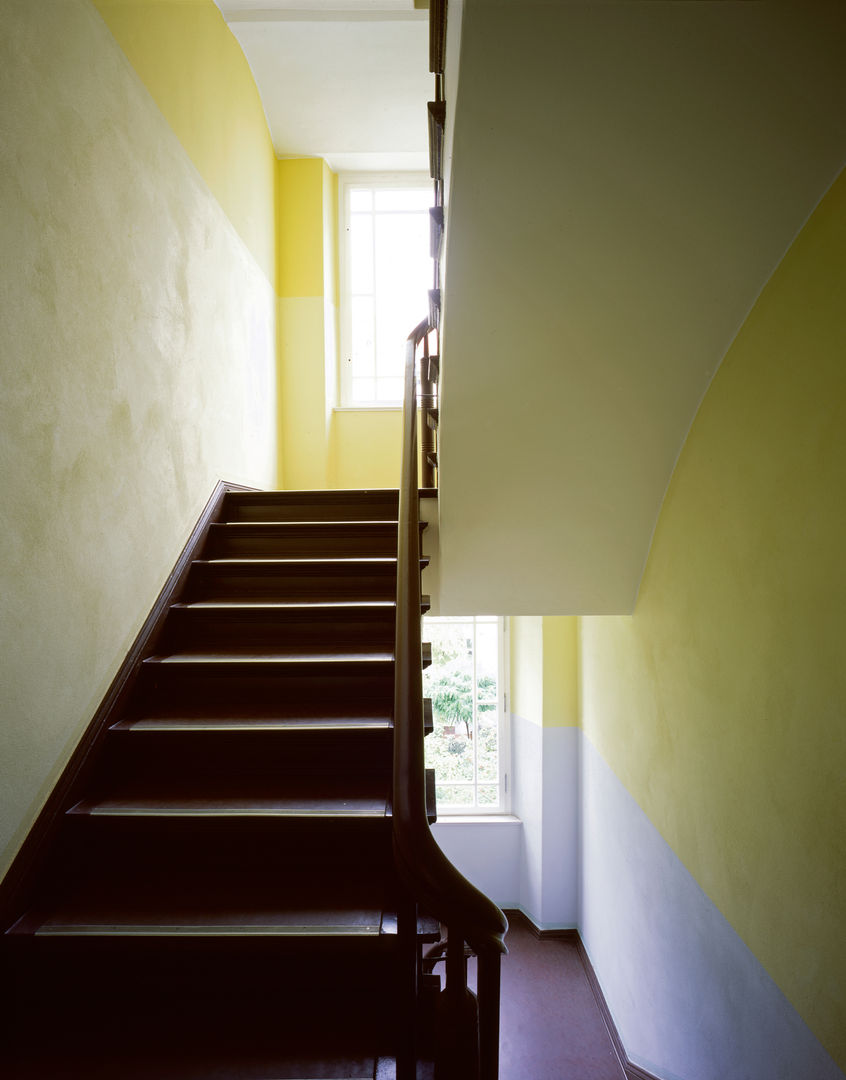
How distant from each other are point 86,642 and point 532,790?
4.10 metres

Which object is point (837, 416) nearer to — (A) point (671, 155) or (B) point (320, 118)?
(A) point (671, 155)

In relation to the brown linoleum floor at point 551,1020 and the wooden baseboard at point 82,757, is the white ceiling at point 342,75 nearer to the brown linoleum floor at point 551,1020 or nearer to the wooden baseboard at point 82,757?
the wooden baseboard at point 82,757

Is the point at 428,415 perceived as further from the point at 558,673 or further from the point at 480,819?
the point at 480,819

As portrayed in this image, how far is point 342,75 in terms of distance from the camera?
4.60m

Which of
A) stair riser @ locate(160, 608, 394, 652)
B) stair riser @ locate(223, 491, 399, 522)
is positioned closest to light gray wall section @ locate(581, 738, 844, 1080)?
stair riser @ locate(160, 608, 394, 652)

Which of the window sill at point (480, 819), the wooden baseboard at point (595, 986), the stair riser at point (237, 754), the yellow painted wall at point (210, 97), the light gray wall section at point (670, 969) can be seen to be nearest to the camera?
the light gray wall section at point (670, 969)

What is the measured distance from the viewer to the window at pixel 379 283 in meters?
5.68

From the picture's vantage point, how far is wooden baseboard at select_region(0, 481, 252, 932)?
1.80 metres

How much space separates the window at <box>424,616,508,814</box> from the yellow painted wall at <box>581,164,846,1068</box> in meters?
3.16

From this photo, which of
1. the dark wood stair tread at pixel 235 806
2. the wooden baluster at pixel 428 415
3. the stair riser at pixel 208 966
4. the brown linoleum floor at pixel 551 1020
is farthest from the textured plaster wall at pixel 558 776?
the stair riser at pixel 208 966

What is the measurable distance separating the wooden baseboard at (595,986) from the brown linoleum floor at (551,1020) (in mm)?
32

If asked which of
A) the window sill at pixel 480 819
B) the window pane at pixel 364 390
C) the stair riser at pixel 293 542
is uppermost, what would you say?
the window pane at pixel 364 390

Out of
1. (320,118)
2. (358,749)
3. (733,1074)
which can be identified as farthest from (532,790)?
(320,118)

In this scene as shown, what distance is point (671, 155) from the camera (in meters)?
1.65
